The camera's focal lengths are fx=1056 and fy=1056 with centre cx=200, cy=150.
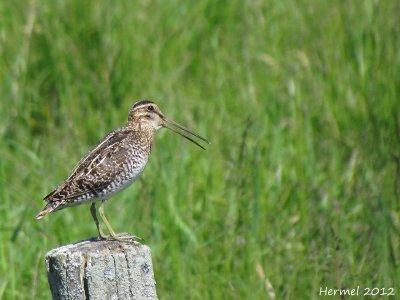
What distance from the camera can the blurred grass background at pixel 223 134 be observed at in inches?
251

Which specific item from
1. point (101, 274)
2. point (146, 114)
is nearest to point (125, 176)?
point (146, 114)

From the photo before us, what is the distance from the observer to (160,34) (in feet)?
30.0

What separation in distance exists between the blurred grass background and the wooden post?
189 cm

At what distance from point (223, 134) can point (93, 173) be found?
107 inches

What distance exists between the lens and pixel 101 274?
3.93 metres

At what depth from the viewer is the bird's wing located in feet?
17.0

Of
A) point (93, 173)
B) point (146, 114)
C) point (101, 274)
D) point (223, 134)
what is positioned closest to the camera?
point (101, 274)

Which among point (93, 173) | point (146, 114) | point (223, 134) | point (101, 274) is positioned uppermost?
point (223, 134)

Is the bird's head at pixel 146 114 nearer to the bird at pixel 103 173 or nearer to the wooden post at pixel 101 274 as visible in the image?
the bird at pixel 103 173

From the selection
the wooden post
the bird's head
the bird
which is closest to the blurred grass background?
the bird

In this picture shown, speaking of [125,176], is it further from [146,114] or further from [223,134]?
[223,134]

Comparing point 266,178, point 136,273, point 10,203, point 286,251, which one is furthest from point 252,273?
point 136,273

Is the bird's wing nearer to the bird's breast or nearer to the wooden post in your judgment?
the bird's breast

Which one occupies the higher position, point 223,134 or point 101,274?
point 223,134
